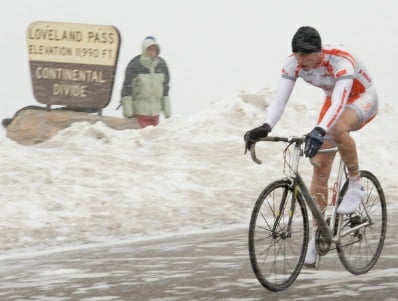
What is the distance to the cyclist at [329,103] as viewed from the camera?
7594 millimetres

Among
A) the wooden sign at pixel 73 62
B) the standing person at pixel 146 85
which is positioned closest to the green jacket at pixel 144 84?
the standing person at pixel 146 85

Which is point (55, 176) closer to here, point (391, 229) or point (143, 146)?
point (143, 146)

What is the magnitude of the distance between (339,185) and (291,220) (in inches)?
29.9

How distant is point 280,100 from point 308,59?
37 cm

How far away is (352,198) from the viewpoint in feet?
26.8

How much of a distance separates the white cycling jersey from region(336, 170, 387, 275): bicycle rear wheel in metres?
0.82

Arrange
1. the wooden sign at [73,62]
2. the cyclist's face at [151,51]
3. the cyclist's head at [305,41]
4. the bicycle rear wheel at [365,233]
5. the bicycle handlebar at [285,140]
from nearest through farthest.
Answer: the bicycle handlebar at [285,140], the cyclist's head at [305,41], the bicycle rear wheel at [365,233], the cyclist's face at [151,51], the wooden sign at [73,62]

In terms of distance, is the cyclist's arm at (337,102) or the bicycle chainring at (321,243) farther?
the bicycle chainring at (321,243)

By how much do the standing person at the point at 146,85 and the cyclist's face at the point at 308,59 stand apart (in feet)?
46.0

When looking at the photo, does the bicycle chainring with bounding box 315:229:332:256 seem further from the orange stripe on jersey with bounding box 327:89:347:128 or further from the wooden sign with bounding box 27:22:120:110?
the wooden sign with bounding box 27:22:120:110

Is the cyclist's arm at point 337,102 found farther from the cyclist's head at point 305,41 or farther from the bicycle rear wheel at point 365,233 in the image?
the bicycle rear wheel at point 365,233

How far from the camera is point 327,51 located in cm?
783

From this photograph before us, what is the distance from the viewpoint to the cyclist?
7594 mm

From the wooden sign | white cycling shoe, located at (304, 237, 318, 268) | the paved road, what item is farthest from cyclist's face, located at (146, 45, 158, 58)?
white cycling shoe, located at (304, 237, 318, 268)
